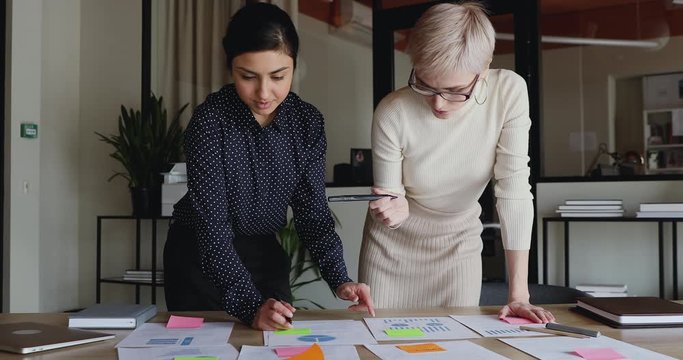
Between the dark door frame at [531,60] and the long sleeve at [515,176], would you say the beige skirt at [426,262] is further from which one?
the dark door frame at [531,60]

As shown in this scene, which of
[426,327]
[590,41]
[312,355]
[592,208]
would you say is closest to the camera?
[312,355]

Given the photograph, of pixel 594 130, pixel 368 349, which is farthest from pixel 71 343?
pixel 594 130

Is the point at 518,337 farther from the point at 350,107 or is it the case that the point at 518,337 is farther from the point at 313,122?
the point at 350,107

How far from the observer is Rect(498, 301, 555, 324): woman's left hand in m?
1.41

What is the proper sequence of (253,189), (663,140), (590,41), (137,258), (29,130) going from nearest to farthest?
(253,189)
(663,140)
(29,130)
(590,41)
(137,258)

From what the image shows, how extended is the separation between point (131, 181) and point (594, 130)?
311 centimetres

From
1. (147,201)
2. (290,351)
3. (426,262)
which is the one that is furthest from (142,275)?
(290,351)

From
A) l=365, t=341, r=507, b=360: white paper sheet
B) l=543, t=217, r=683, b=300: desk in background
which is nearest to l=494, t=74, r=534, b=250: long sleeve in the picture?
l=365, t=341, r=507, b=360: white paper sheet

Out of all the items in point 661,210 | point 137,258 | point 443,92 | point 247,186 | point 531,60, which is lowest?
point 137,258

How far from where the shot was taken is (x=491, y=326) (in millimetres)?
1365

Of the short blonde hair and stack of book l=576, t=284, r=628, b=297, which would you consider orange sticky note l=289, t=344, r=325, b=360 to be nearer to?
the short blonde hair

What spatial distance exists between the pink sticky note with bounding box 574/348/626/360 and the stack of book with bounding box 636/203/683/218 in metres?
2.58

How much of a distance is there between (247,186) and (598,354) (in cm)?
85

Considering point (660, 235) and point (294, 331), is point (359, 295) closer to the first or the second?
point (294, 331)
